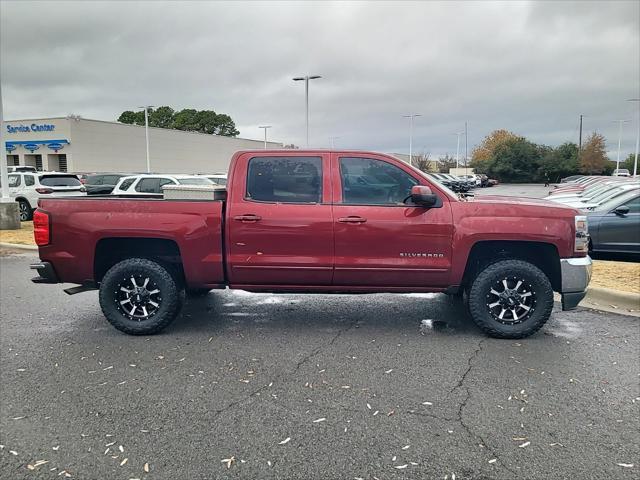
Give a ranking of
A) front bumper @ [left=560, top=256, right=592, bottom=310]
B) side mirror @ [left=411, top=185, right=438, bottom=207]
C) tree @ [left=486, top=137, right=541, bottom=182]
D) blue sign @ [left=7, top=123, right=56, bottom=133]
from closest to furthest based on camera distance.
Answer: side mirror @ [left=411, top=185, right=438, bottom=207] → front bumper @ [left=560, top=256, right=592, bottom=310] → blue sign @ [left=7, top=123, right=56, bottom=133] → tree @ [left=486, top=137, right=541, bottom=182]

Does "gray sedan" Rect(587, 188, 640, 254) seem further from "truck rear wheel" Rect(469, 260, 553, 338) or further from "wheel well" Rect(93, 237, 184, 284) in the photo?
"wheel well" Rect(93, 237, 184, 284)

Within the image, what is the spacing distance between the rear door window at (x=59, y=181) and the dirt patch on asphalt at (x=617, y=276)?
15380 millimetres

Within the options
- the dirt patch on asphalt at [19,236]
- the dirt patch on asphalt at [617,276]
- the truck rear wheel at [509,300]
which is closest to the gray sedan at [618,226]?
the dirt patch on asphalt at [617,276]

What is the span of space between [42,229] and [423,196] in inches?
154

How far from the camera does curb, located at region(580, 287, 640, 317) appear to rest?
6.22 metres

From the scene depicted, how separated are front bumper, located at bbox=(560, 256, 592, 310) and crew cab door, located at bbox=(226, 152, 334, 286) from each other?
2.33 m

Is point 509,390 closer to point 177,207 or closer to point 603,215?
point 177,207

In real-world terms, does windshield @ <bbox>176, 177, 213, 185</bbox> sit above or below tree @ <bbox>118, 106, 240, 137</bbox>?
below

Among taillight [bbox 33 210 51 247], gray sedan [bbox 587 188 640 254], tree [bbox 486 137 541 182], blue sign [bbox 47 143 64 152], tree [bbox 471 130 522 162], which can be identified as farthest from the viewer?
tree [bbox 471 130 522 162]

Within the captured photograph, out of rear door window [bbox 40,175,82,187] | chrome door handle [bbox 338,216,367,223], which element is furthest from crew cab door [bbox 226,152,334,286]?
rear door window [bbox 40,175,82,187]

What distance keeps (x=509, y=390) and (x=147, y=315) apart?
357cm

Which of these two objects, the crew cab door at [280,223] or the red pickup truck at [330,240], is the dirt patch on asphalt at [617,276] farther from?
the crew cab door at [280,223]

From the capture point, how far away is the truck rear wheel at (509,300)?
16.7ft

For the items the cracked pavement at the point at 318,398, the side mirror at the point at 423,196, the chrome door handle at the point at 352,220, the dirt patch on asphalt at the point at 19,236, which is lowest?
the cracked pavement at the point at 318,398
